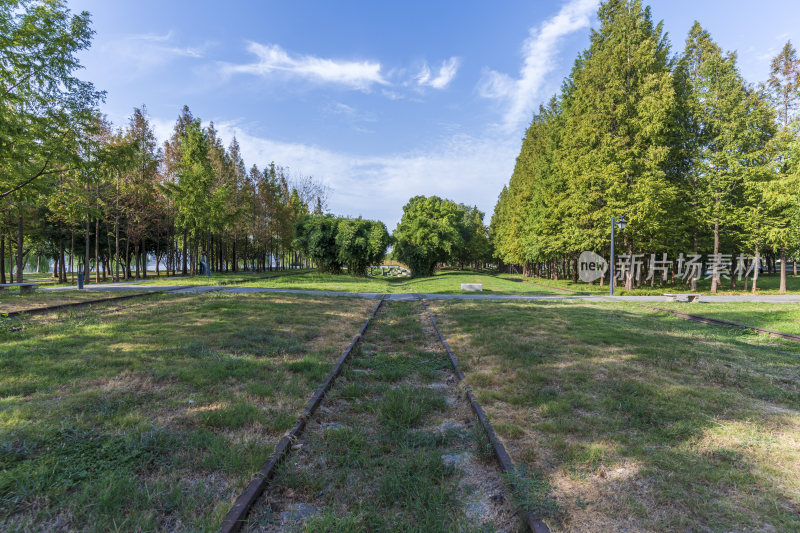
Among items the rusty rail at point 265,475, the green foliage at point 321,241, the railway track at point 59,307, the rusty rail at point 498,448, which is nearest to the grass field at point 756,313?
the rusty rail at point 498,448

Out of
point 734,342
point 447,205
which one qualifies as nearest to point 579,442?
point 734,342

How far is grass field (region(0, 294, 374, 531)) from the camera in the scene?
227 centimetres

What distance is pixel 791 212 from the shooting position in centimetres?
1850

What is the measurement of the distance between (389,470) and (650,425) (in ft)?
9.13

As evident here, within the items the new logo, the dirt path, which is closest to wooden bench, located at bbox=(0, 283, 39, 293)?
the dirt path

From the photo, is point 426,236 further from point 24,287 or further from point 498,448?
point 498,448

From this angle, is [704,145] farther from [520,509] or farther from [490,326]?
[520,509]

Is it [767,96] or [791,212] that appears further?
[767,96]

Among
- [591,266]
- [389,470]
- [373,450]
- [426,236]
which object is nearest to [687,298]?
[591,266]

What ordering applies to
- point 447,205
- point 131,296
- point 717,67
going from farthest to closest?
point 447,205 < point 717,67 < point 131,296

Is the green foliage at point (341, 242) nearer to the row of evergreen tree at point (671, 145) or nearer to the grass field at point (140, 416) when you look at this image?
the row of evergreen tree at point (671, 145)

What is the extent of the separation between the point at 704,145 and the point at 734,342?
807 inches

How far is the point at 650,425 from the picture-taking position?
11.6 ft

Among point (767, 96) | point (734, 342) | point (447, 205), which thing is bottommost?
point (734, 342)
